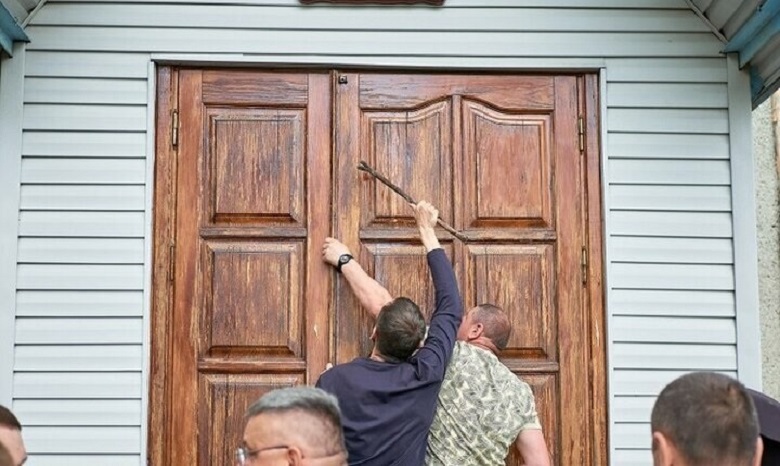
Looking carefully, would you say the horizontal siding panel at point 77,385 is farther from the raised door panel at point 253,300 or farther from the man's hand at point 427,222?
the man's hand at point 427,222

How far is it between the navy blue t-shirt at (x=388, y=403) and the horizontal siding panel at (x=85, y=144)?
1.44 metres

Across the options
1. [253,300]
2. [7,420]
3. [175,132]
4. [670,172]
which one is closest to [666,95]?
[670,172]

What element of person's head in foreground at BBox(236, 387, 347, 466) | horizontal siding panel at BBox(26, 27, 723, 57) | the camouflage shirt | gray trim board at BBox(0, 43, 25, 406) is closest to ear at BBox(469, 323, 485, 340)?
the camouflage shirt

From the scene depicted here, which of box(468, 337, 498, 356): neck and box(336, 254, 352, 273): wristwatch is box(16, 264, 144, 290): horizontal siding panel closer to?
box(336, 254, 352, 273): wristwatch

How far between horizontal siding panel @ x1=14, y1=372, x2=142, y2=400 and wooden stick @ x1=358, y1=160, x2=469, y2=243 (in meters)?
1.34

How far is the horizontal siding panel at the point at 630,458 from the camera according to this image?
470 centimetres

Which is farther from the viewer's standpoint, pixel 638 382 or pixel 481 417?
pixel 638 382

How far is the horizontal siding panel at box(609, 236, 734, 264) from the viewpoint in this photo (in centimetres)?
481

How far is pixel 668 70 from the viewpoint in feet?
16.2

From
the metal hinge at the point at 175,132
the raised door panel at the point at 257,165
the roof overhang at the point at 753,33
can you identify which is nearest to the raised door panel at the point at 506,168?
the raised door panel at the point at 257,165

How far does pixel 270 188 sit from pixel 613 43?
170 cm

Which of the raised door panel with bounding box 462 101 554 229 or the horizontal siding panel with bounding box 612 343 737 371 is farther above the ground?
the raised door panel with bounding box 462 101 554 229

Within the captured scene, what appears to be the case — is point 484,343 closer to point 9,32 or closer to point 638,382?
point 638,382

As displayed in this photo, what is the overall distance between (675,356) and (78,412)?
2.62 metres
